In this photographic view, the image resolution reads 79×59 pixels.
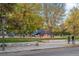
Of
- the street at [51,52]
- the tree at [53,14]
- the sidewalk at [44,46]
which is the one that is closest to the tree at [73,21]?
the tree at [53,14]

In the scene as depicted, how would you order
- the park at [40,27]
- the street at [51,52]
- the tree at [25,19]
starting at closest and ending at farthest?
the street at [51,52] < the park at [40,27] < the tree at [25,19]

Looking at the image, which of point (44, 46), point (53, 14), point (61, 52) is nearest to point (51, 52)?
point (61, 52)

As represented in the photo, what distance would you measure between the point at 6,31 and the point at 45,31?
1535 millimetres

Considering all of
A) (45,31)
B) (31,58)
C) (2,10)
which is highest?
(2,10)

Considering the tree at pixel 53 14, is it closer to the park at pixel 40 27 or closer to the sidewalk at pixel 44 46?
the park at pixel 40 27

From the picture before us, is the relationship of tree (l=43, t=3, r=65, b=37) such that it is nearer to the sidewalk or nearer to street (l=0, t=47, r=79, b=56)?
the sidewalk

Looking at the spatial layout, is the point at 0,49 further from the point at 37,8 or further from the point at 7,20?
the point at 37,8

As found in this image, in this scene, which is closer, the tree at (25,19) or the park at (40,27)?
the park at (40,27)

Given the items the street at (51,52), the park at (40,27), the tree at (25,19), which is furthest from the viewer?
the tree at (25,19)

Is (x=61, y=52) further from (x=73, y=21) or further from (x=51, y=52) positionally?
(x=73, y=21)

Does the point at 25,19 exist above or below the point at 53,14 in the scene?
below

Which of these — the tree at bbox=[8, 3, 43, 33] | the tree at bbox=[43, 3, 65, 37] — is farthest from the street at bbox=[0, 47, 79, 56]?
the tree at bbox=[8, 3, 43, 33]

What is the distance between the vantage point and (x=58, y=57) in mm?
11672

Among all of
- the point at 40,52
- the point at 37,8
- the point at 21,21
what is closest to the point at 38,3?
the point at 37,8
